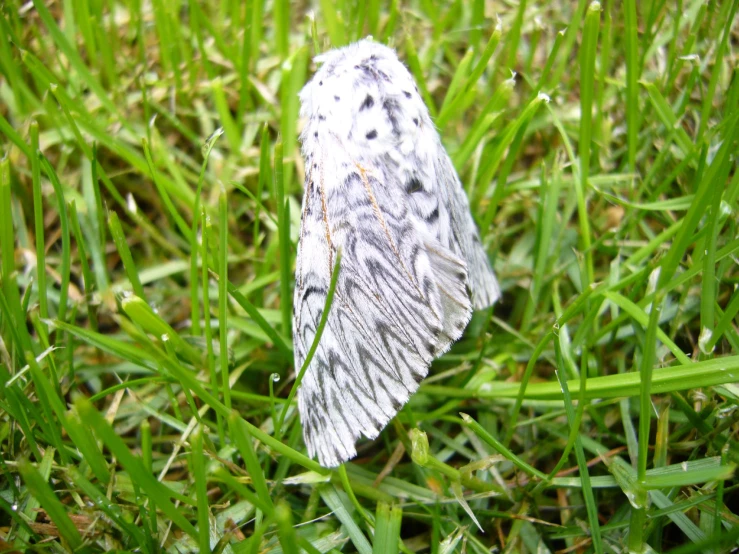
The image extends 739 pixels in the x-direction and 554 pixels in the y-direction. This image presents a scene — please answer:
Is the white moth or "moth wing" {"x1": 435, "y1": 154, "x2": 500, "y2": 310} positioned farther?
"moth wing" {"x1": 435, "y1": 154, "x2": 500, "y2": 310}

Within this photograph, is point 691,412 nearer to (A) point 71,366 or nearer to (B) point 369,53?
(B) point 369,53

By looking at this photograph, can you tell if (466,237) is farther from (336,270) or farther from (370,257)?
(336,270)

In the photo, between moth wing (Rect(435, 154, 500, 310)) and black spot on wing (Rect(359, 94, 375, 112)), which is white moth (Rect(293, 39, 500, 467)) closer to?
black spot on wing (Rect(359, 94, 375, 112))

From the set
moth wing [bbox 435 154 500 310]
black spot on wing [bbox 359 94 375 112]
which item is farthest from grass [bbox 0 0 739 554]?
black spot on wing [bbox 359 94 375 112]

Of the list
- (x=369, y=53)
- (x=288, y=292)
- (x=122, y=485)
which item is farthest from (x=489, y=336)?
(x=122, y=485)

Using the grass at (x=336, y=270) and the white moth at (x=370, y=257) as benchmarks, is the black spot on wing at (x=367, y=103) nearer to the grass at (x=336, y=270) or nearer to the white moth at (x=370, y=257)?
the white moth at (x=370, y=257)

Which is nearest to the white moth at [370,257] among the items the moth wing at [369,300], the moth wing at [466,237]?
the moth wing at [369,300]
